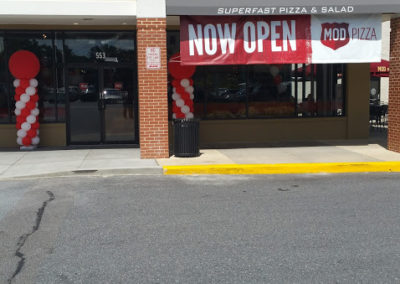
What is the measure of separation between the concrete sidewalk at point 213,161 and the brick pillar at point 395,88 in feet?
1.46

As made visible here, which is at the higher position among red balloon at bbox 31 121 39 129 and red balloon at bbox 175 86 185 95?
red balloon at bbox 175 86 185 95

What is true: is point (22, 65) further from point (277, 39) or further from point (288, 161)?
point (288, 161)

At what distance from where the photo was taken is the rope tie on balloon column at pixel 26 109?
1429 cm

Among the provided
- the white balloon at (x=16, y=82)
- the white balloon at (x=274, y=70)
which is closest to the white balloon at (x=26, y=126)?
the white balloon at (x=16, y=82)

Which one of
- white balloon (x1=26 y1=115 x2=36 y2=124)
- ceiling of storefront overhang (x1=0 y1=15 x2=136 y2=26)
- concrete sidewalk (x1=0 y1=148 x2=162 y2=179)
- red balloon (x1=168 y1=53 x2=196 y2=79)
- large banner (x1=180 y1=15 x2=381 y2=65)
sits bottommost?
concrete sidewalk (x1=0 y1=148 x2=162 y2=179)

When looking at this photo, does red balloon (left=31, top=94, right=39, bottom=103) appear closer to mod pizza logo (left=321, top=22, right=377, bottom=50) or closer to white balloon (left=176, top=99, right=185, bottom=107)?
white balloon (left=176, top=99, right=185, bottom=107)

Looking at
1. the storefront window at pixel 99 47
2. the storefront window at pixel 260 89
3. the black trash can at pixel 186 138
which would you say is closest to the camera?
the black trash can at pixel 186 138

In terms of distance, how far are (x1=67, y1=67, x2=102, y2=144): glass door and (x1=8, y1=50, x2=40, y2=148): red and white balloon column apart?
1090mm

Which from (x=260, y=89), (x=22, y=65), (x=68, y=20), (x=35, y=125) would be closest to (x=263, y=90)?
(x=260, y=89)

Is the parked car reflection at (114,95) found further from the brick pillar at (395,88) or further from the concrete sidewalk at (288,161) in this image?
the brick pillar at (395,88)

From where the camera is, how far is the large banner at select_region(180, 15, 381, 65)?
12.6m

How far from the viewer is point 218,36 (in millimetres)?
12617

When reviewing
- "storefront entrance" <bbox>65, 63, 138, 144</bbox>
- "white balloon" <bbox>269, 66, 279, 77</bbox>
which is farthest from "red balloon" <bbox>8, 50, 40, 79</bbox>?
"white balloon" <bbox>269, 66, 279, 77</bbox>

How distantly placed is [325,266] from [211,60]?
809 cm
